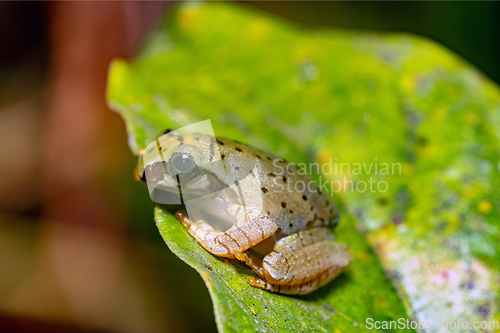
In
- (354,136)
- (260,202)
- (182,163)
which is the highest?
(182,163)

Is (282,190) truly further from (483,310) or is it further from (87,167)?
(87,167)

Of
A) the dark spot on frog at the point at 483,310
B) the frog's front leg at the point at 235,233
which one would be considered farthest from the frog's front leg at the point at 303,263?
the dark spot on frog at the point at 483,310

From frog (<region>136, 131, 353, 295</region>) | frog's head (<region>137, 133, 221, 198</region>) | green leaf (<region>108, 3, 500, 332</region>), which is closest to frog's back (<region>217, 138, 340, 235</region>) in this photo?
frog (<region>136, 131, 353, 295</region>)

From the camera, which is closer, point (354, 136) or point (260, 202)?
point (260, 202)

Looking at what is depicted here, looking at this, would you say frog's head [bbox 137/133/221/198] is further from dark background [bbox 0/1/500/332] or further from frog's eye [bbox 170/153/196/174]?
dark background [bbox 0/1/500/332]

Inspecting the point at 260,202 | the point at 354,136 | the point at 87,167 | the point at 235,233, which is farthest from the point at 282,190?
the point at 87,167

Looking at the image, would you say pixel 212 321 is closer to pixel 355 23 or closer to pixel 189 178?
pixel 189 178
